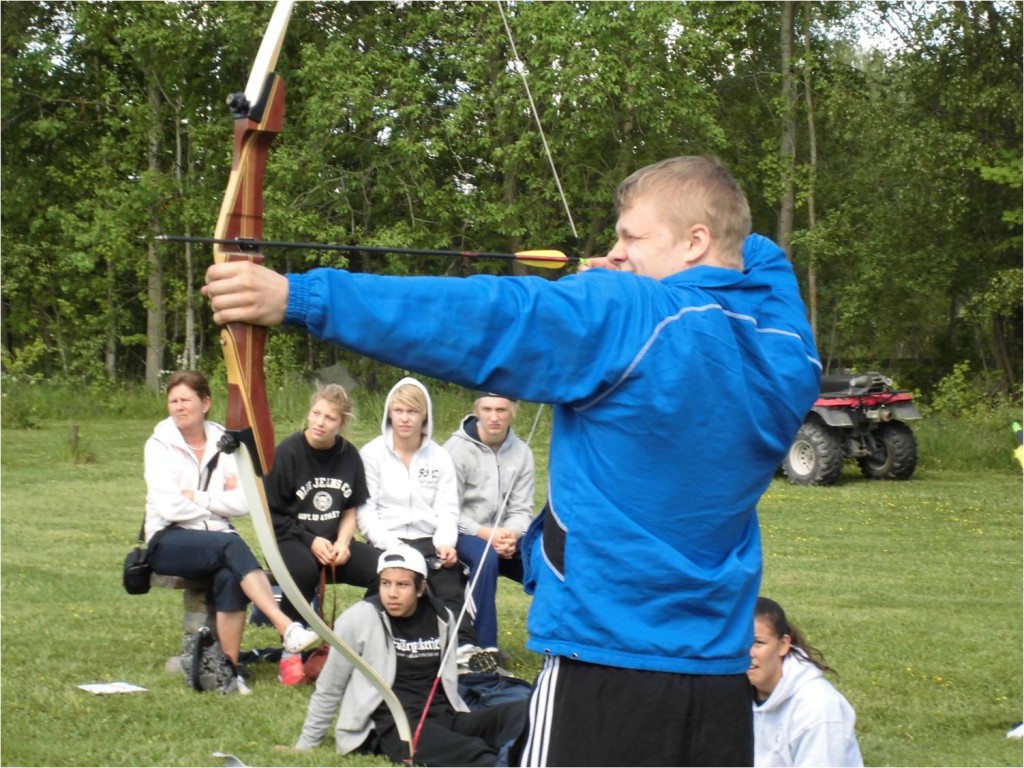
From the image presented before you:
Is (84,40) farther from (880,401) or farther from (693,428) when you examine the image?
(693,428)

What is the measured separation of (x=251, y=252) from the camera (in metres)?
2.20

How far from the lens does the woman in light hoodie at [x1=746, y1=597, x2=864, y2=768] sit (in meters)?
3.41

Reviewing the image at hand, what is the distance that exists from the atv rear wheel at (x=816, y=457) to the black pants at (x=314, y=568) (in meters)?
8.54

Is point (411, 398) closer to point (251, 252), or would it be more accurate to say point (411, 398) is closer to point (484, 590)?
point (484, 590)

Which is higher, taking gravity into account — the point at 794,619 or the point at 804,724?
the point at 804,724

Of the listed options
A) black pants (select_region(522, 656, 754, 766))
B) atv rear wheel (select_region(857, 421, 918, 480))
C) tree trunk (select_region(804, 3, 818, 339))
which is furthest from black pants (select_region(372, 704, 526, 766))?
tree trunk (select_region(804, 3, 818, 339))

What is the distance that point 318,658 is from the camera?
5.71 meters

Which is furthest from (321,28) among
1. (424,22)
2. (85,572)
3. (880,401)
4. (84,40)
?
(85,572)

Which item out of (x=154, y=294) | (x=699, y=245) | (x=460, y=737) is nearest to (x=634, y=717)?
(x=699, y=245)

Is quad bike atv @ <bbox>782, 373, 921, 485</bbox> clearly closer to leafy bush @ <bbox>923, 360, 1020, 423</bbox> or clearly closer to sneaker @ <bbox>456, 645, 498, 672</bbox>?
leafy bush @ <bbox>923, 360, 1020, 423</bbox>

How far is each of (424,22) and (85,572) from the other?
1612 centimetres

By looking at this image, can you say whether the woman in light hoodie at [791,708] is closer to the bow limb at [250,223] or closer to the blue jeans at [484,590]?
the bow limb at [250,223]

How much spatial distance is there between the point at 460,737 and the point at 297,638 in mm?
1046

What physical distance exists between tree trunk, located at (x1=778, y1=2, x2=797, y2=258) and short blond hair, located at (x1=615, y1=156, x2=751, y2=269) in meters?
22.6
